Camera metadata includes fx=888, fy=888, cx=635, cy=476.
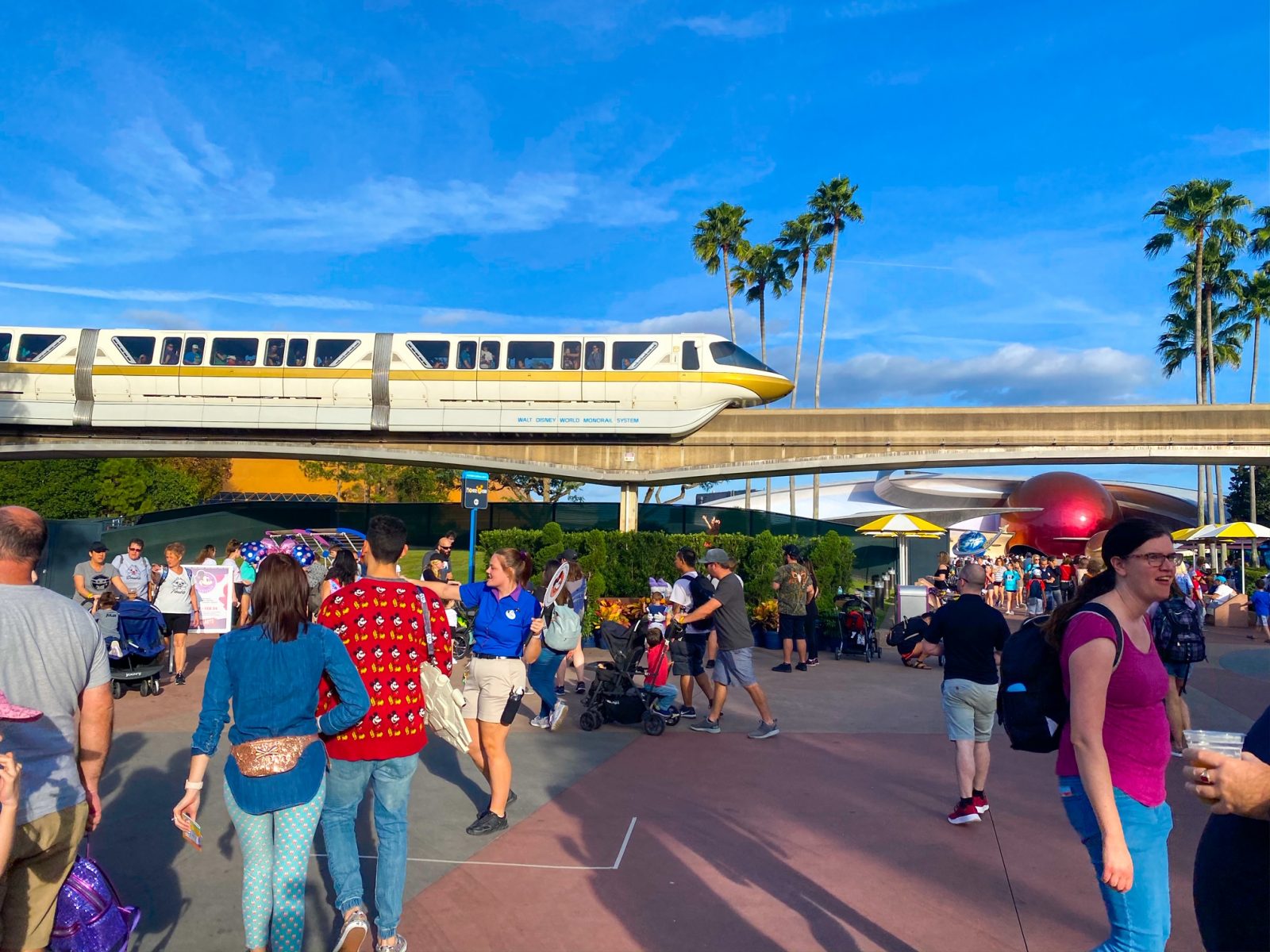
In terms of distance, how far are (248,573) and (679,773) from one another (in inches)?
373

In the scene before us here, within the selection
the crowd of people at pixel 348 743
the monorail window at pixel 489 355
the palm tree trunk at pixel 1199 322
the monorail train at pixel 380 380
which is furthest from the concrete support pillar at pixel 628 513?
the palm tree trunk at pixel 1199 322

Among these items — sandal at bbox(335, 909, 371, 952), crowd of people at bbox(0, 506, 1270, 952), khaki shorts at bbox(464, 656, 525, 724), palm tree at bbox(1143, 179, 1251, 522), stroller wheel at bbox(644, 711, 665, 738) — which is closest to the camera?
crowd of people at bbox(0, 506, 1270, 952)

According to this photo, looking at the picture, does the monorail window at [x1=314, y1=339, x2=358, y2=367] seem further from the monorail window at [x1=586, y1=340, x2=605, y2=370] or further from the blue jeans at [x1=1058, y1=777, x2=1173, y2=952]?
the blue jeans at [x1=1058, y1=777, x2=1173, y2=952]

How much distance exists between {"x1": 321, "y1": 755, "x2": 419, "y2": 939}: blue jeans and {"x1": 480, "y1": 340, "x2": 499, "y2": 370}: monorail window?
70.2 ft

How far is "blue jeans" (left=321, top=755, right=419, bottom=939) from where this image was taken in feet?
13.0

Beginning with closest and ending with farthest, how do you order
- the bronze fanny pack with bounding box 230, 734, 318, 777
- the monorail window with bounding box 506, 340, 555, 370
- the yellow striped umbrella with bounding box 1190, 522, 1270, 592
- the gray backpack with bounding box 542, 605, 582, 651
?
the bronze fanny pack with bounding box 230, 734, 318, 777 → the gray backpack with bounding box 542, 605, 582, 651 → the yellow striped umbrella with bounding box 1190, 522, 1270, 592 → the monorail window with bounding box 506, 340, 555, 370

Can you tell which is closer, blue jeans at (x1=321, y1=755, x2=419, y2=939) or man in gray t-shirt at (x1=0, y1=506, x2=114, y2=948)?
man in gray t-shirt at (x1=0, y1=506, x2=114, y2=948)

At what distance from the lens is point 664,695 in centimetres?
869

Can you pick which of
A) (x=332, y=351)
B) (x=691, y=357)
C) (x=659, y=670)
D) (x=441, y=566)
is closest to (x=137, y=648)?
(x=441, y=566)

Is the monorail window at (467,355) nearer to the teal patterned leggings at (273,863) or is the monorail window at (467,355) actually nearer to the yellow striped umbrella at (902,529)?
the yellow striped umbrella at (902,529)

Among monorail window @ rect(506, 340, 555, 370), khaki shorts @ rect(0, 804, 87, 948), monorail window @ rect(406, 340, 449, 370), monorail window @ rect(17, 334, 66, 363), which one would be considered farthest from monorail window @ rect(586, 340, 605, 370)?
khaki shorts @ rect(0, 804, 87, 948)

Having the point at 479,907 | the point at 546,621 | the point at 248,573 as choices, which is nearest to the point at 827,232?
the point at 248,573

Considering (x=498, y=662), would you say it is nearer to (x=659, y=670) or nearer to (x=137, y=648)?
(x=659, y=670)

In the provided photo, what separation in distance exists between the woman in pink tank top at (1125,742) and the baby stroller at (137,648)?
9.59m
